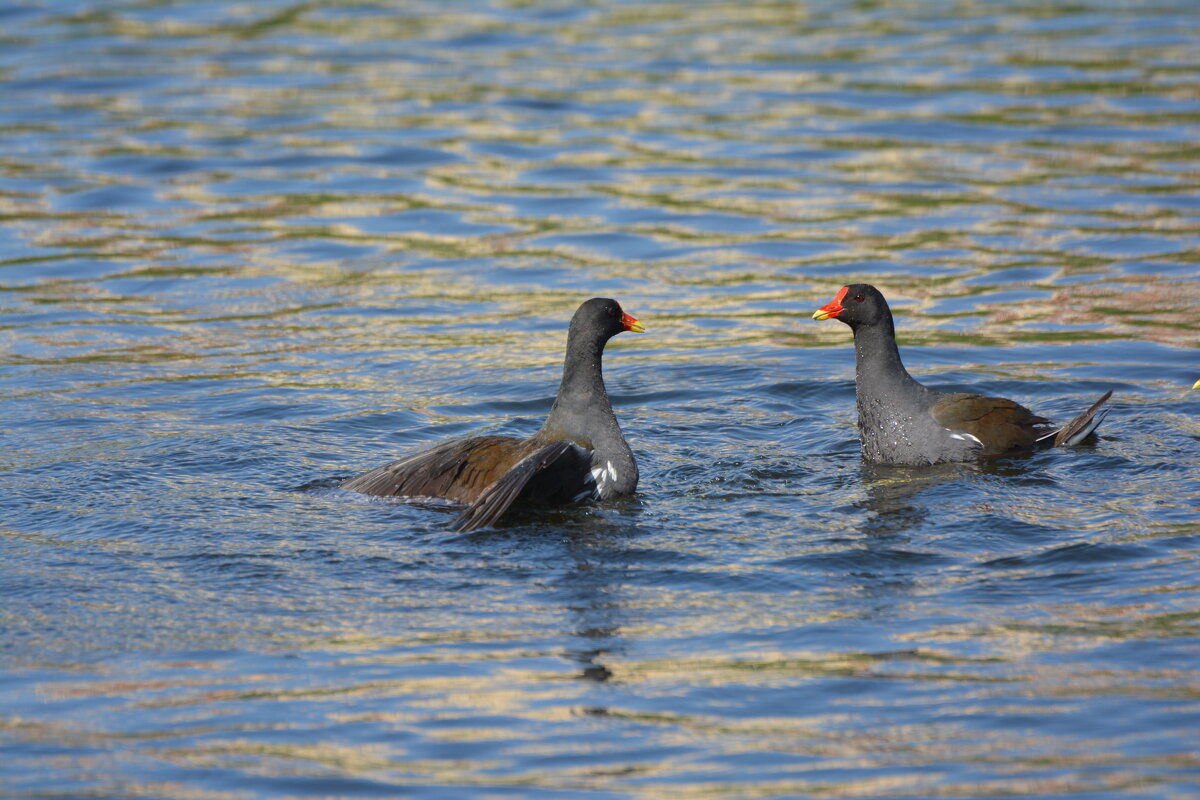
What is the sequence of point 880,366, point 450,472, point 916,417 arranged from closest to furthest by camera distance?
point 450,472 < point 916,417 < point 880,366

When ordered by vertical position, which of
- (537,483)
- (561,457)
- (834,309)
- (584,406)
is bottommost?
(537,483)

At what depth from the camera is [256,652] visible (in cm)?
692

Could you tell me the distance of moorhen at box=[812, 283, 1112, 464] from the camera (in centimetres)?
958

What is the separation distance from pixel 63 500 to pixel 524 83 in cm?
1329

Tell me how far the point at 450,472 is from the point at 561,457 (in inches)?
26.4

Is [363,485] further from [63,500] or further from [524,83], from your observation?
[524,83]

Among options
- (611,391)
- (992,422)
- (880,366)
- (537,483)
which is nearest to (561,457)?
(537,483)

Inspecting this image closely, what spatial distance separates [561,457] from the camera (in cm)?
879

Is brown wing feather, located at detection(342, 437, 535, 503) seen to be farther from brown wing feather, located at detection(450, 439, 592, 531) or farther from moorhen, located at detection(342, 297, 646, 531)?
brown wing feather, located at detection(450, 439, 592, 531)

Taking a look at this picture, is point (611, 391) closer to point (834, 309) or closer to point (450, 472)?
point (834, 309)

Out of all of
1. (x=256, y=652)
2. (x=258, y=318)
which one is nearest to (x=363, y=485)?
(x=256, y=652)

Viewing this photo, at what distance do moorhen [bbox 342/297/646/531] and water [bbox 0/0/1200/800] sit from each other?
0.84ft

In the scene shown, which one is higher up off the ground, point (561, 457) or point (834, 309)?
point (834, 309)

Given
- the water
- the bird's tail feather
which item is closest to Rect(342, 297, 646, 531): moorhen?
the water
